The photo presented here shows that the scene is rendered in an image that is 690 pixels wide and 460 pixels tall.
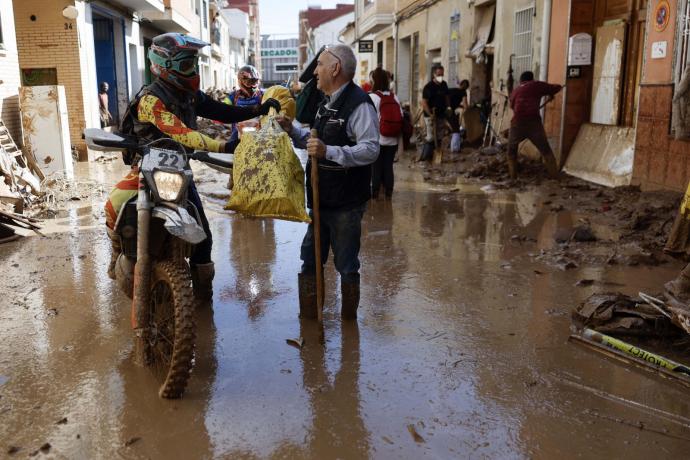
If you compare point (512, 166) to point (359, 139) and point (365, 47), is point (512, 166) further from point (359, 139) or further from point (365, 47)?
point (365, 47)

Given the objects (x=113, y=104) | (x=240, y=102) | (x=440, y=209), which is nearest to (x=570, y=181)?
(x=440, y=209)

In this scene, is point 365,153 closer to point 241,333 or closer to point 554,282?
point 241,333

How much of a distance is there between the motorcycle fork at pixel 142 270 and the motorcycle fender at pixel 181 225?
0.08 metres

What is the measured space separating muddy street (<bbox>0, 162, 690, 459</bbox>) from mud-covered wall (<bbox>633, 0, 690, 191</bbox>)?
2862 mm

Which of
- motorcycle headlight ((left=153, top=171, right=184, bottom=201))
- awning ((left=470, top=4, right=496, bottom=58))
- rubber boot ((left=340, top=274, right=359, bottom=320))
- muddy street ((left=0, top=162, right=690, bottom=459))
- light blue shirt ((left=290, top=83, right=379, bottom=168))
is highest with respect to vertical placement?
awning ((left=470, top=4, right=496, bottom=58))

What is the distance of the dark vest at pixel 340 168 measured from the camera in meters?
3.94

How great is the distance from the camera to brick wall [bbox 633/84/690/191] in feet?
26.3

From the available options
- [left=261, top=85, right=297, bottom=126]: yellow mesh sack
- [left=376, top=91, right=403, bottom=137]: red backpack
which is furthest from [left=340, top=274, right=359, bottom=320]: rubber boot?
[left=376, top=91, right=403, bottom=137]: red backpack

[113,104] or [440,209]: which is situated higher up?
[113,104]

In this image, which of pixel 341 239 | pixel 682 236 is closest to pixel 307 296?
pixel 341 239

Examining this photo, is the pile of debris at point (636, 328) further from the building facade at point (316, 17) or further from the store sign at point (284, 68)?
the store sign at point (284, 68)

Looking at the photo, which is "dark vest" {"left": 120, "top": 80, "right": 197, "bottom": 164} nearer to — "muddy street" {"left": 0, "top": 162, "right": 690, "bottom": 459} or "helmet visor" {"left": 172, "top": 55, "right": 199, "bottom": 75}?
"helmet visor" {"left": 172, "top": 55, "right": 199, "bottom": 75}

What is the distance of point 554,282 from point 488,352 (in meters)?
1.69

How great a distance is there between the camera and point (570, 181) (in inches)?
416
